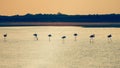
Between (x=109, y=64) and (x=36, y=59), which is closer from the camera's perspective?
(x=109, y=64)

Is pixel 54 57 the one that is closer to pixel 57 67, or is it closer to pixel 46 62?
pixel 46 62

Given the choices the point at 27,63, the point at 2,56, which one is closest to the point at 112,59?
the point at 27,63

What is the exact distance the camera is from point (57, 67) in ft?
89.5

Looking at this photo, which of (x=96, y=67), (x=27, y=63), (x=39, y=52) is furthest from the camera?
(x=39, y=52)

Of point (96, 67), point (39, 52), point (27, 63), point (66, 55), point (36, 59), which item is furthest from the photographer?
point (39, 52)

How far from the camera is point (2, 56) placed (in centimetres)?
3338

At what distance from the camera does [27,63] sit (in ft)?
95.7

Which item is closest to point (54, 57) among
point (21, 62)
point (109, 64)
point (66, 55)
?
point (66, 55)

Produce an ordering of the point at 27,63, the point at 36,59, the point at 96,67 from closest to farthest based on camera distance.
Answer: the point at 96,67 < the point at 27,63 < the point at 36,59

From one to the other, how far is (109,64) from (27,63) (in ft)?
20.1

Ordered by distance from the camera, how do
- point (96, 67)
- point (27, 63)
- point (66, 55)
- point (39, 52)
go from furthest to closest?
1. point (39, 52)
2. point (66, 55)
3. point (27, 63)
4. point (96, 67)

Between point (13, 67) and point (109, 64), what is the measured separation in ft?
22.8

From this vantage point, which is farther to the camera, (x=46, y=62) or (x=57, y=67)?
(x=46, y=62)

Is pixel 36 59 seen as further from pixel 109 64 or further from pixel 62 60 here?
pixel 109 64
